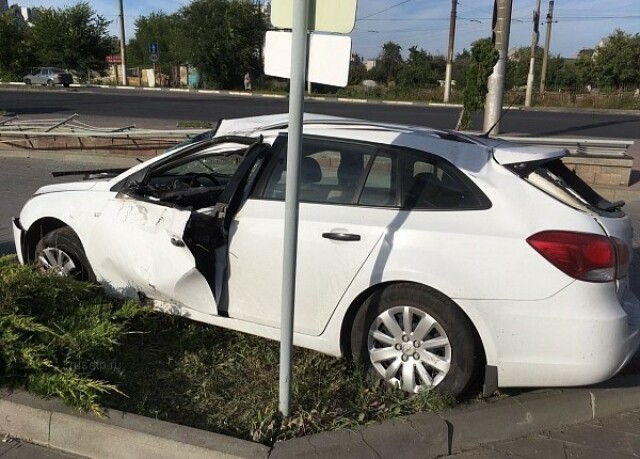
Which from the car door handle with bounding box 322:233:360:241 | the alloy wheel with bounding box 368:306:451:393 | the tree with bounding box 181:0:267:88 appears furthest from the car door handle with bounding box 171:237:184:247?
the tree with bounding box 181:0:267:88

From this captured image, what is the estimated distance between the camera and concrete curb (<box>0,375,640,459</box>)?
2.89 metres

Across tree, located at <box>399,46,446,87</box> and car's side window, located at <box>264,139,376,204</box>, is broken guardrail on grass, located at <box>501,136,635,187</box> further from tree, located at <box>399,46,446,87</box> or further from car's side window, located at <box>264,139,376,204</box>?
tree, located at <box>399,46,446,87</box>

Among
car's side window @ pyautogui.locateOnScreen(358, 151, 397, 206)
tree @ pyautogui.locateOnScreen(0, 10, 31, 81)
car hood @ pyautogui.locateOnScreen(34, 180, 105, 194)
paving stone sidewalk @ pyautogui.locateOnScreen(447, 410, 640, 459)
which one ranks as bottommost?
paving stone sidewalk @ pyautogui.locateOnScreen(447, 410, 640, 459)

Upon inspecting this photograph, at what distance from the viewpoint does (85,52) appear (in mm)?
59438

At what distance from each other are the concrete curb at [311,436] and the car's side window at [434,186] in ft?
3.71

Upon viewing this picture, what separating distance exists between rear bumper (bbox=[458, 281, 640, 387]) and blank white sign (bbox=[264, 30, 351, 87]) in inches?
53.5

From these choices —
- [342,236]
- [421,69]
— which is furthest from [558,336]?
[421,69]

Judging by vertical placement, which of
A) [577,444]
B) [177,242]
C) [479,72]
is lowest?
[577,444]

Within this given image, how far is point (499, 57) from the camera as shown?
39.3 ft

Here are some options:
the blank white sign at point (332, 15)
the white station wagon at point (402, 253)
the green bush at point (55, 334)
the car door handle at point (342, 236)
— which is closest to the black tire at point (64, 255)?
the white station wagon at point (402, 253)

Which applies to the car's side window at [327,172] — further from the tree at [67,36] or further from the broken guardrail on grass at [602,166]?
the tree at [67,36]

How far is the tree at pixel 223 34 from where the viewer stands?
5153cm

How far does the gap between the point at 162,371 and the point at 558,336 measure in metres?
2.30

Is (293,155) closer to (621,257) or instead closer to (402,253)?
(402,253)
